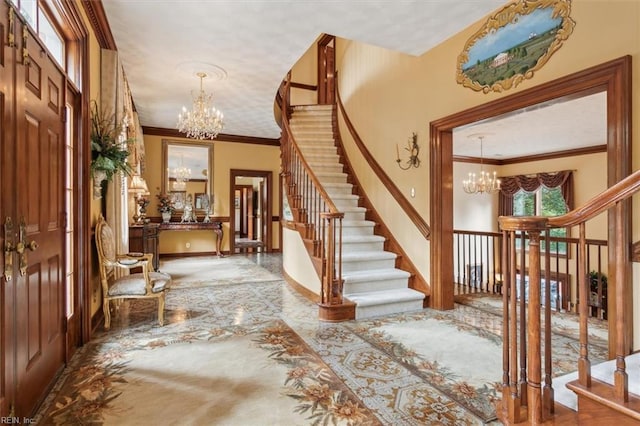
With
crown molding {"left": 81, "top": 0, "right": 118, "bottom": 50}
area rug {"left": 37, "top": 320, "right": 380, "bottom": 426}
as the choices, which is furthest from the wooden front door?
crown molding {"left": 81, "top": 0, "right": 118, "bottom": 50}

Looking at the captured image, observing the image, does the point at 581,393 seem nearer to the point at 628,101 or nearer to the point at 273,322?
the point at 628,101

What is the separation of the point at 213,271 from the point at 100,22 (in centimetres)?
409

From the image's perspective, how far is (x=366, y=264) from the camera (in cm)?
420

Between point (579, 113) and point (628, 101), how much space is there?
304 centimetres

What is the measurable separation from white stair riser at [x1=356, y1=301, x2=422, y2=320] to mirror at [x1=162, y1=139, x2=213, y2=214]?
5528 millimetres

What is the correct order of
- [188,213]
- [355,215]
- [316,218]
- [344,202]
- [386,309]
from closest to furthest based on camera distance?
[386,309] < [316,218] < [355,215] < [344,202] < [188,213]

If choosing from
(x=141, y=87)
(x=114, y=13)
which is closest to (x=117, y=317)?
(x=114, y=13)

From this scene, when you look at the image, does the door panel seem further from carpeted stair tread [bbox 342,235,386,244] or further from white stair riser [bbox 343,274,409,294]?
carpeted stair tread [bbox 342,235,386,244]

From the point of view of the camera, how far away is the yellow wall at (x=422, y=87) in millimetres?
2285

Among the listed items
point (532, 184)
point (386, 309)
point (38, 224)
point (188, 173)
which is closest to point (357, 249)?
point (386, 309)

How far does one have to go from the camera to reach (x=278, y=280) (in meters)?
5.30

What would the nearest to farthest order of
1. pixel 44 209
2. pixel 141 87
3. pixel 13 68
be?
1. pixel 13 68
2. pixel 44 209
3. pixel 141 87

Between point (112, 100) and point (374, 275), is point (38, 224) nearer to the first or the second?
point (112, 100)

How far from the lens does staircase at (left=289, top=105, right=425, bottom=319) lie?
3717 millimetres
